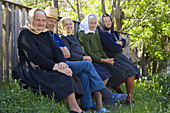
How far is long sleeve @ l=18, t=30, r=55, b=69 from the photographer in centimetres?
397

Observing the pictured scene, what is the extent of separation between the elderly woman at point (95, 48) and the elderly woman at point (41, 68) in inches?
52.1

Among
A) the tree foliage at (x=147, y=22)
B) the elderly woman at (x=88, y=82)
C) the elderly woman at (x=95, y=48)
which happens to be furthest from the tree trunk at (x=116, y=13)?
the elderly woman at (x=88, y=82)

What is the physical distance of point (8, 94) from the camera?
3.80m

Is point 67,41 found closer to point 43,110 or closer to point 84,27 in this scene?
point 84,27

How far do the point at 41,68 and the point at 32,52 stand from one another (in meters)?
0.29

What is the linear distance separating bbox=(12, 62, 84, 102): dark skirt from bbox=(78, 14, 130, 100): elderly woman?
4.85ft

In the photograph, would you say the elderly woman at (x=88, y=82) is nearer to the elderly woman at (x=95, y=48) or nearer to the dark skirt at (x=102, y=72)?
the dark skirt at (x=102, y=72)

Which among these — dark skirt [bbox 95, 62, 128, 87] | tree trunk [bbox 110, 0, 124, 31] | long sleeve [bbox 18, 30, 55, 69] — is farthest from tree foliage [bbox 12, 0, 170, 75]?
long sleeve [bbox 18, 30, 55, 69]

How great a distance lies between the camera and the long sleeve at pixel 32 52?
3971 millimetres

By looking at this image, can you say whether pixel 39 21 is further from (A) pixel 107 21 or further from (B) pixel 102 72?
(A) pixel 107 21

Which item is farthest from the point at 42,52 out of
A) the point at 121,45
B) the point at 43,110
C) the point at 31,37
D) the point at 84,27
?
the point at 121,45

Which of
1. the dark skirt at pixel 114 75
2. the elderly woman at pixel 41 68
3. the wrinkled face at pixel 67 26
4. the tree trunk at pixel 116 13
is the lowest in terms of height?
the dark skirt at pixel 114 75

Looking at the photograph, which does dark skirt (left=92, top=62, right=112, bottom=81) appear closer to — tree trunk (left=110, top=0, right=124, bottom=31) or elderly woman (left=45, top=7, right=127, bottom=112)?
elderly woman (left=45, top=7, right=127, bottom=112)

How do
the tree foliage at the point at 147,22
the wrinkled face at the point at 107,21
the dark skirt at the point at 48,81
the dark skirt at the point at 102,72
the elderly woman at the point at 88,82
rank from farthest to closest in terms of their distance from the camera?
1. the tree foliage at the point at 147,22
2. the wrinkled face at the point at 107,21
3. the dark skirt at the point at 102,72
4. the elderly woman at the point at 88,82
5. the dark skirt at the point at 48,81
